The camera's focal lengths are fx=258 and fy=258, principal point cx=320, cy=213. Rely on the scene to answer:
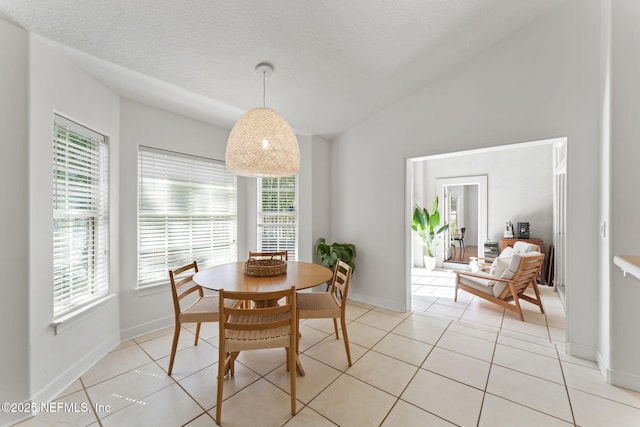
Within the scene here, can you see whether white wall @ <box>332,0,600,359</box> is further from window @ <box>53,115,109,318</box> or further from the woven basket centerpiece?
window @ <box>53,115,109,318</box>

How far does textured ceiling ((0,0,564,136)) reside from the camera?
1.72 meters

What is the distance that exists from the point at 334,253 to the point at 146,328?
2372 millimetres

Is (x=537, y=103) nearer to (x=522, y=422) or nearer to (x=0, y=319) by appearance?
(x=522, y=422)

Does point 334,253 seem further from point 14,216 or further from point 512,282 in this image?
point 14,216

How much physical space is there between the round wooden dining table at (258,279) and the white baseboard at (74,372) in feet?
3.72

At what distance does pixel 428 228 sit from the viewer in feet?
18.4

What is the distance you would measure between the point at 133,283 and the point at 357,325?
2519 millimetres

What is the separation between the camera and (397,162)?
344 cm

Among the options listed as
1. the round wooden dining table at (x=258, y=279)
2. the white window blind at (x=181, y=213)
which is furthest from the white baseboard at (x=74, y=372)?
the round wooden dining table at (x=258, y=279)

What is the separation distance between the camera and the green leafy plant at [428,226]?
219 inches

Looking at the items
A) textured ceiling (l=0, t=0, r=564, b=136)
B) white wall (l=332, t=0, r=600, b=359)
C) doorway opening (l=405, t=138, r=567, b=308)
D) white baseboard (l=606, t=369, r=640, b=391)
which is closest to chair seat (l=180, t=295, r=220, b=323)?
textured ceiling (l=0, t=0, r=564, b=136)

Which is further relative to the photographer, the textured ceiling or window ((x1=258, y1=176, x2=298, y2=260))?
window ((x1=258, y1=176, x2=298, y2=260))

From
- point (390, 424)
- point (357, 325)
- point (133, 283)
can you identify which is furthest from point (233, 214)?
point (390, 424)

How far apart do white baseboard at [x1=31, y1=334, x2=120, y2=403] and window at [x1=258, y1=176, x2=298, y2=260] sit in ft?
6.41
